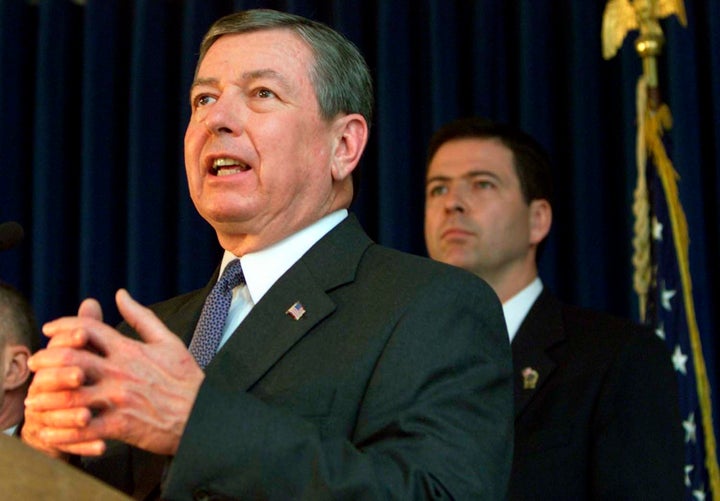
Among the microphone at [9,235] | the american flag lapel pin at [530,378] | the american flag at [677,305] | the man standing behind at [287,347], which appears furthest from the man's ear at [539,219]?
the microphone at [9,235]

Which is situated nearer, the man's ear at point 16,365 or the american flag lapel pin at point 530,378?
the man's ear at point 16,365

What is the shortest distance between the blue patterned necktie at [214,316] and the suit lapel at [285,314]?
8cm

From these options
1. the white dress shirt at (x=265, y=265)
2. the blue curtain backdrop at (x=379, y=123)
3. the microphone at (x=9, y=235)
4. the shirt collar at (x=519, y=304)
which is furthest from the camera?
the blue curtain backdrop at (x=379, y=123)

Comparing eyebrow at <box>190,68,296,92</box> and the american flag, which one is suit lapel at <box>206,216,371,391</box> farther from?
the american flag

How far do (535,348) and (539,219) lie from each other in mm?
→ 493

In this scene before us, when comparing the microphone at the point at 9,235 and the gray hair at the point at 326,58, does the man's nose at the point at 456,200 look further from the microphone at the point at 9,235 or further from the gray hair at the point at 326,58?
the microphone at the point at 9,235

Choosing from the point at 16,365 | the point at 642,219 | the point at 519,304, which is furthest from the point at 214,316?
the point at 642,219

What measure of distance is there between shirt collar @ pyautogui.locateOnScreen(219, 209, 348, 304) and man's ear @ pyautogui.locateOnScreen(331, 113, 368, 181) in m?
0.09

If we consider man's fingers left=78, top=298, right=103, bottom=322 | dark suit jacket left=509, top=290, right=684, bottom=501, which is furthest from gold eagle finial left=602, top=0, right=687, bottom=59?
man's fingers left=78, top=298, right=103, bottom=322

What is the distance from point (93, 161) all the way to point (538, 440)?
5.22 ft

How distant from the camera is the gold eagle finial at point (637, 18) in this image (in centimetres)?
279

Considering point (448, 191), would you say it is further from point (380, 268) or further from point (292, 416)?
point (292, 416)

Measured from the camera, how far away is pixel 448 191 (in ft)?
9.46

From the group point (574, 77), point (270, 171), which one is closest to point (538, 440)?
point (270, 171)
